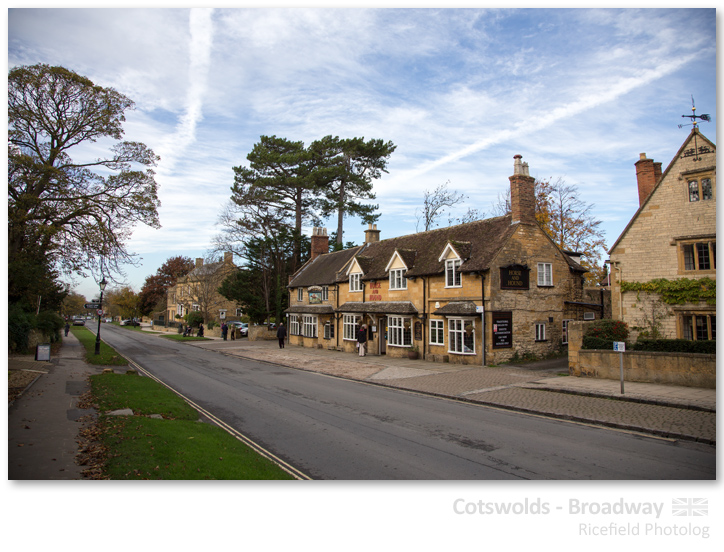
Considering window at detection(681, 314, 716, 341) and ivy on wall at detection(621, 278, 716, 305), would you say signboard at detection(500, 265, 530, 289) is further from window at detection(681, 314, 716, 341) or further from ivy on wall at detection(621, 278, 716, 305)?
window at detection(681, 314, 716, 341)

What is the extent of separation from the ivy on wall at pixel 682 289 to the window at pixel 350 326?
57.2ft

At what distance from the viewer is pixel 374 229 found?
3612cm

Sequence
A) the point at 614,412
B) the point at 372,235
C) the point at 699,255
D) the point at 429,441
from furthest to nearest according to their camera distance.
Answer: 1. the point at 372,235
2. the point at 699,255
3. the point at 614,412
4. the point at 429,441

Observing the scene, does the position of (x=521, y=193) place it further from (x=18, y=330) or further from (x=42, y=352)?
(x=18, y=330)

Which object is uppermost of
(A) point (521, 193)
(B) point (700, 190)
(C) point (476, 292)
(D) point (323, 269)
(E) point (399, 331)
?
(A) point (521, 193)

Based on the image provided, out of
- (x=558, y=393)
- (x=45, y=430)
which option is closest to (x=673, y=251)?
(x=558, y=393)

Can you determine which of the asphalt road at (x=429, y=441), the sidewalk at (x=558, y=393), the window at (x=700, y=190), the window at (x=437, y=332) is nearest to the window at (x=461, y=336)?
the window at (x=437, y=332)

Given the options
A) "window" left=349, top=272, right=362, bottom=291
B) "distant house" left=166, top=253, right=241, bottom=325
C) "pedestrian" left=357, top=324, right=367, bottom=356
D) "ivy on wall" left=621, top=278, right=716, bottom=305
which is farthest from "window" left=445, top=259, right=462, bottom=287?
"distant house" left=166, top=253, right=241, bottom=325

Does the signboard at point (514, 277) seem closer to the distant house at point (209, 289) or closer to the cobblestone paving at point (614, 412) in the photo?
the cobblestone paving at point (614, 412)

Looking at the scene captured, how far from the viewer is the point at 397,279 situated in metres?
27.5

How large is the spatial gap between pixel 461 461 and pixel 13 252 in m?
16.2

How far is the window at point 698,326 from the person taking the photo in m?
17.1

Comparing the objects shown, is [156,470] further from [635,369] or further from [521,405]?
[635,369]

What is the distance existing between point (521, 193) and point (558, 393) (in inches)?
482
